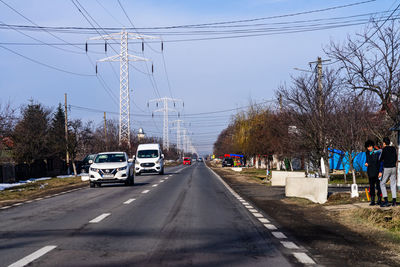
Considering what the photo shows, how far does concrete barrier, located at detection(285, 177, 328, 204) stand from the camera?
1789 centimetres

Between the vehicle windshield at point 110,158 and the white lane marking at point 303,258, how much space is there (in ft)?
69.7

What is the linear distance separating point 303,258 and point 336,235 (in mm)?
2897

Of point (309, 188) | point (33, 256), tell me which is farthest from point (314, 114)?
point (33, 256)

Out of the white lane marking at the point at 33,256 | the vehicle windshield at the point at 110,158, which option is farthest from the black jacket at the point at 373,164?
the vehicle windshield at the point at 110,158

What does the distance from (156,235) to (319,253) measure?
119 inches

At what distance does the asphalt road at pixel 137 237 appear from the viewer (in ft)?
24.2

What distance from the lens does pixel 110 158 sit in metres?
28.9

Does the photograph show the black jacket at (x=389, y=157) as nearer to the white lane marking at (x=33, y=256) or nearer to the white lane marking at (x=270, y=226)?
the white lane marking at (x=270, y=226)

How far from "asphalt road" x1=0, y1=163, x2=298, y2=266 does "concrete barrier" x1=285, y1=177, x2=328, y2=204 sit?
11.1 ft

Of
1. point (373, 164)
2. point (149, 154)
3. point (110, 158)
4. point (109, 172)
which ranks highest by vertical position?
point (149, 154)

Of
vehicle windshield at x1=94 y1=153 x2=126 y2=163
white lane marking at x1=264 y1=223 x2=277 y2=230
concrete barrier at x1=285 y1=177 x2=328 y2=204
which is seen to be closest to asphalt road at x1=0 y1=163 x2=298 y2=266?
white lane marking at x1=264 y1=223 x2=277 y2=230

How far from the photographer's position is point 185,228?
10938 millimetres

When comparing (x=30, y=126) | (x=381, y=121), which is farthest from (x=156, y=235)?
(x=30, y=126)

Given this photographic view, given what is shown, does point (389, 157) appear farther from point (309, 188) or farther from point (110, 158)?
point (110, 158)
